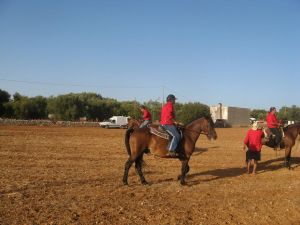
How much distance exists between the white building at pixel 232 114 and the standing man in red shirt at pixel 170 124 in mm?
90702

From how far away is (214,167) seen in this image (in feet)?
56.2

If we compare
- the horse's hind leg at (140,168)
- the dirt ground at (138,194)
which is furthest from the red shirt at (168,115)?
the dirt ground at (138,194)

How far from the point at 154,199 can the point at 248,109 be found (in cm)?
11351

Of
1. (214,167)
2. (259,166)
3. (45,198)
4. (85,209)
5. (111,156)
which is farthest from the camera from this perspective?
(111,156)

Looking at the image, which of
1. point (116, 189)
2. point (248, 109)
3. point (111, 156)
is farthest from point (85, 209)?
point (248, 109)

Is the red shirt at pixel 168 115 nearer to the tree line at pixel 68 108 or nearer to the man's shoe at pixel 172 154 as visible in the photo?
the man's shoe at pixel 172 154

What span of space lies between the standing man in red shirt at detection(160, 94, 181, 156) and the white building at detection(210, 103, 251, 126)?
90702 mm

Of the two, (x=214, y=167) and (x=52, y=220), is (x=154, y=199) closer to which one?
(x=52, y=220)

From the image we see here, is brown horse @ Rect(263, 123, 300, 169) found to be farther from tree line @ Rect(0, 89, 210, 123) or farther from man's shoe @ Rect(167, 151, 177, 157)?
tree line @ Rect(0, 89, 210, 123)

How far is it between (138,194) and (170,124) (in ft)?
9.70

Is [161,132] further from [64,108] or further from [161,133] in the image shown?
[64,108]

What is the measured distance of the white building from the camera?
10694 cm

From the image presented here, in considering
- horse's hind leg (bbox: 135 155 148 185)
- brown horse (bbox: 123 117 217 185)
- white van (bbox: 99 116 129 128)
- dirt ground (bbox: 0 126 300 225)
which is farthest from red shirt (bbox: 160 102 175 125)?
white van (bbox: 99 116 129 128)

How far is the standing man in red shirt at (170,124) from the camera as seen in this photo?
12344mm
